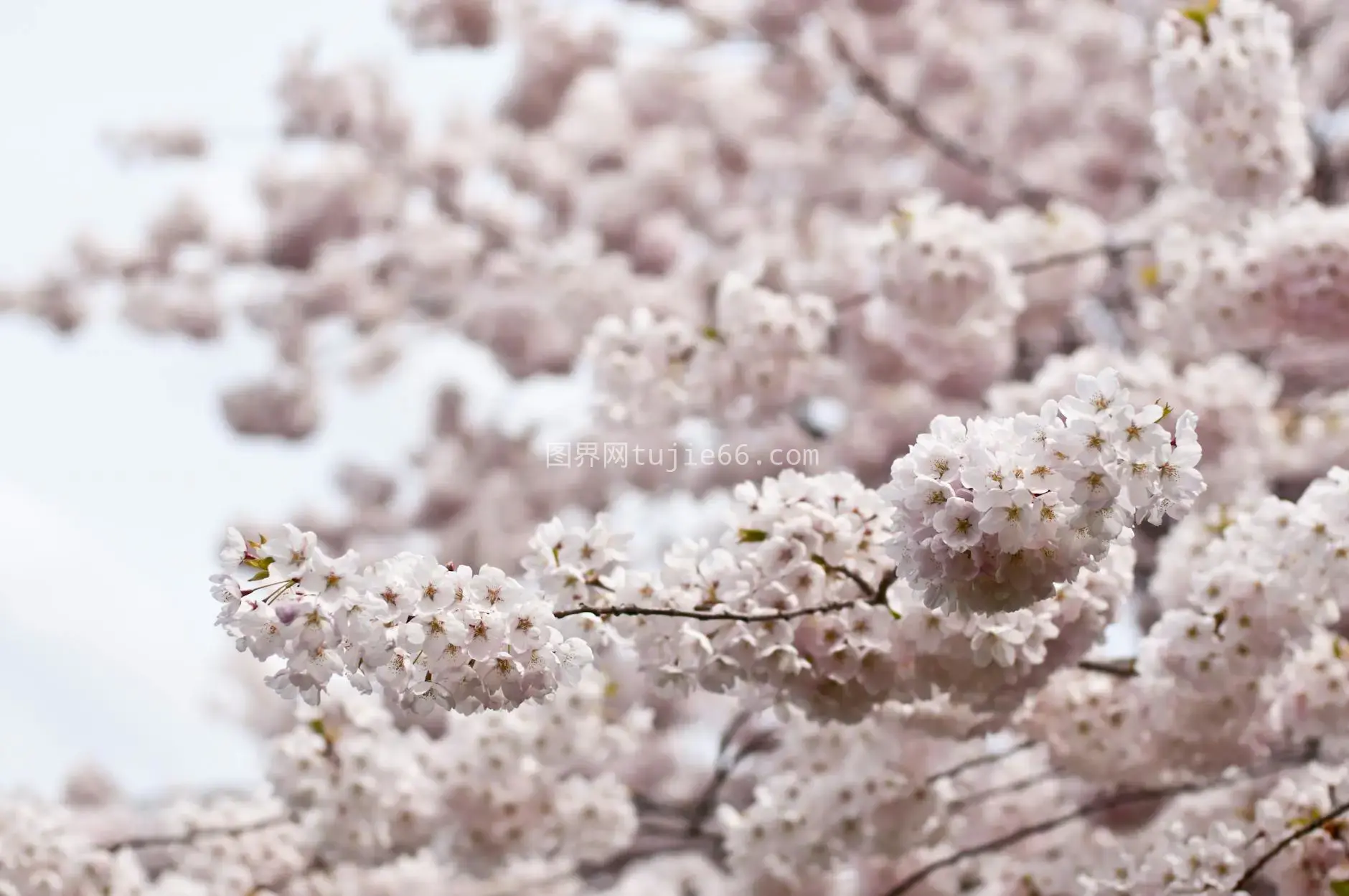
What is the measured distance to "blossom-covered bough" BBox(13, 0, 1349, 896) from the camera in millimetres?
1455

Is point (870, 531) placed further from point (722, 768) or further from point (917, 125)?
point (917, 125)

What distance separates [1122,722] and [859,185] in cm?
335

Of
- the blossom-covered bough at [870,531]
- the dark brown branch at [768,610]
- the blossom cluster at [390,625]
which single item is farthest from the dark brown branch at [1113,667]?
the blossom cluster at [390,625]

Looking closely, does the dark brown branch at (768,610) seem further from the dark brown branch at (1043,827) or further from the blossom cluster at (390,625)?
the dark brown branch at (1043,827)

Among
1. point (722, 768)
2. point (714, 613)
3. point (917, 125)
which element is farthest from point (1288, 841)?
point (917, 125)

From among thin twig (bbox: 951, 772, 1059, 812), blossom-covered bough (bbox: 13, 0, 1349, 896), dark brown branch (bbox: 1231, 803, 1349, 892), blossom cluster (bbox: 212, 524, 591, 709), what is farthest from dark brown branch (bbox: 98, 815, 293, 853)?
dark brown branch (bbox: 1231, 803, 1349, 892)

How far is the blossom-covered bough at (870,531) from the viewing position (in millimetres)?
1455

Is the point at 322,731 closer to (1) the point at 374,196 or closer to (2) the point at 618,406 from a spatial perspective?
(2) the point at 618,406

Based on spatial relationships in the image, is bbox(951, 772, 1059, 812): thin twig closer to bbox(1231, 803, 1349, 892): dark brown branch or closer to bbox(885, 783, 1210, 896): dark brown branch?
bbox(885, 783, 1210, 896): dark brown branch

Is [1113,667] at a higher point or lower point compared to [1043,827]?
higher

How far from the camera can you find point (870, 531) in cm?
169

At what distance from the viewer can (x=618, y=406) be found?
8.42 feet

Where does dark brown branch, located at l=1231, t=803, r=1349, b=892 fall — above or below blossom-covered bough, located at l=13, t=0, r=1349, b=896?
below

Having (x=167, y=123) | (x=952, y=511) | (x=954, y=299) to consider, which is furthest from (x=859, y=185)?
(x=952, y=511)
